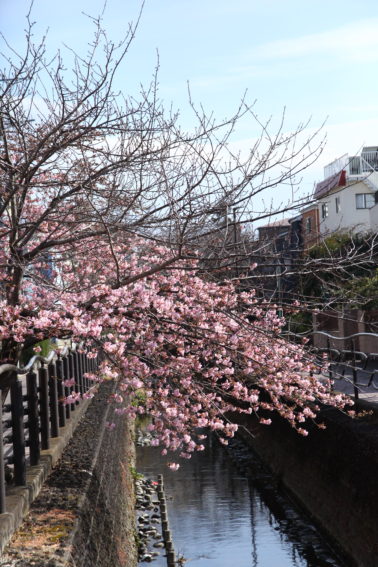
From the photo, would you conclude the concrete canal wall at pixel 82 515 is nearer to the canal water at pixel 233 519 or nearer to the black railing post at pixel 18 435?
the black railing post at pixel 18 435

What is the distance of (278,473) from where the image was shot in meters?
20.7

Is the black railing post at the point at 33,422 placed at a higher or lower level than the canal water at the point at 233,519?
higher

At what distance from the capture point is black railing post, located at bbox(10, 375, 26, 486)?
30.0 ft

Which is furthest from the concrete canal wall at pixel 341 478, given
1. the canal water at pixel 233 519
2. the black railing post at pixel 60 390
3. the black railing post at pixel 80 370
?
the black railing post at pixel 80 370

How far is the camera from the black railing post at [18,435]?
30.0 feet

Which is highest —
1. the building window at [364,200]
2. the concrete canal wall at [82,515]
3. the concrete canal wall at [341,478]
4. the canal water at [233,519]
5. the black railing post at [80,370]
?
the building window at [364,200]

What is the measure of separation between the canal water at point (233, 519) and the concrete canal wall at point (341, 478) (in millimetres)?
375

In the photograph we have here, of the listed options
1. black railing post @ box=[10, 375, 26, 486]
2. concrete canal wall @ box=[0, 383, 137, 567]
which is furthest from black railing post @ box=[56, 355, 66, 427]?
black railing post @ box=[10, 375, 26, 486]

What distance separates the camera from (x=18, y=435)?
367 inches

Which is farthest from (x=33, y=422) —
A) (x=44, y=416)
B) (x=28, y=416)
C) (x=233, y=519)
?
(x=233, y=519)

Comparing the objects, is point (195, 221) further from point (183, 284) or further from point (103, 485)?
point (103, 485)

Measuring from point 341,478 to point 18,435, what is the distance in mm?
7516

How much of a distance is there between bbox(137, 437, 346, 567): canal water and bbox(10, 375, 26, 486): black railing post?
5.49m

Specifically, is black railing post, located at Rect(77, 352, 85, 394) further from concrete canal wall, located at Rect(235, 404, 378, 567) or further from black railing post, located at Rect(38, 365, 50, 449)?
black railing post, located at Rect(38, 365, 50, 449)
